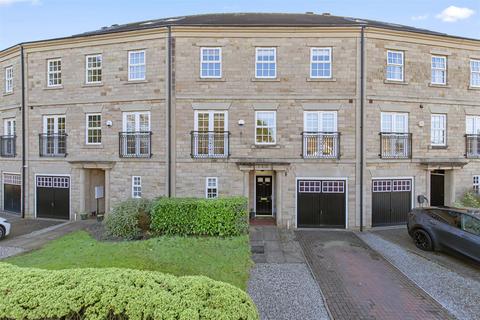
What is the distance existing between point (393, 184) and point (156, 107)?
39.1 feet

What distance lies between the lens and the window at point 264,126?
1239cm

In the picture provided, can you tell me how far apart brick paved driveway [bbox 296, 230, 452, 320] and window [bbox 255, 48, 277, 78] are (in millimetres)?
7777

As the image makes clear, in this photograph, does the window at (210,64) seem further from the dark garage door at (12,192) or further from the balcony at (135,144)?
the dark garage door at (12,192)

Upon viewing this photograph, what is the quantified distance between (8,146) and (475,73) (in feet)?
85.1

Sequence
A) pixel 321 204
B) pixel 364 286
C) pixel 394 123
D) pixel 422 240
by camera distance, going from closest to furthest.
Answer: pixel 364 286, pixel 422 240, pixel 321 204, pixel 394 123

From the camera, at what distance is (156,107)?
12609 mm

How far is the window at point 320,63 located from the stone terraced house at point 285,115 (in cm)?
5

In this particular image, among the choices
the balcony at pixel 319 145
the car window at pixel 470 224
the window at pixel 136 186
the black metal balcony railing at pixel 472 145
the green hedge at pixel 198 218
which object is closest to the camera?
the car window at pixel 470 224

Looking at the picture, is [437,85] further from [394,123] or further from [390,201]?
[390,201]

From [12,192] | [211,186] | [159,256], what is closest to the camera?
[159,256]

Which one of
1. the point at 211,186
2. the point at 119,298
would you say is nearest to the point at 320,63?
Result: the point at 211,186

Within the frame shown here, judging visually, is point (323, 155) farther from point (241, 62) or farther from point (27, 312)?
point (27, 312)

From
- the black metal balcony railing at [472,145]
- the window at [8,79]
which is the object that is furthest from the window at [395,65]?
the window at [8,79]

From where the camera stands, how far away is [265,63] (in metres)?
12.4
